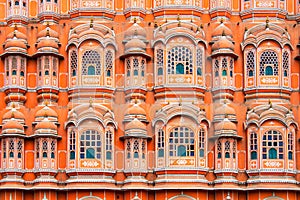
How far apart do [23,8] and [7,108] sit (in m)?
5.29

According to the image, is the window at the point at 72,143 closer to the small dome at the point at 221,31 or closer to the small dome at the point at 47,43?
the small dome at the point at 47,43

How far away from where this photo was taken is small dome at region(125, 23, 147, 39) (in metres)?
41.1

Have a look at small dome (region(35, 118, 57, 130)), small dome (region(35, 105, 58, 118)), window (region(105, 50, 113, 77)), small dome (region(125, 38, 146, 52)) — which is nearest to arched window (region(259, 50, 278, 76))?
small dome (region(125, 38, 146, 52))

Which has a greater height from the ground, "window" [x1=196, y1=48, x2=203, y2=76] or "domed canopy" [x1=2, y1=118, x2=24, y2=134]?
"window" [x1=196, y1=48, x2=203, y2=76]

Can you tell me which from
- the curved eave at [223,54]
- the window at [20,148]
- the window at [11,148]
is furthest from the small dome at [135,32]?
the window at [11,148]

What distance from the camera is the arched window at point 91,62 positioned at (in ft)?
133

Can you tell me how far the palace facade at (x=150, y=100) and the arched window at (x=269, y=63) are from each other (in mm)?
49

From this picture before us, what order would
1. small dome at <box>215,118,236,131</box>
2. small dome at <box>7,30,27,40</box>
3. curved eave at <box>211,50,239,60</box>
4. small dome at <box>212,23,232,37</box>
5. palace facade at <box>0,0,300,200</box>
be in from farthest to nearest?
small dome at <box>7,30,27,40</box> < small dome at <box>212,23,232,37</box> < curved eave at <box>211,50,239,60</box> < small dome at <box>215,118,236,131</box> < palace facade at <box>0,0,300,200</box>

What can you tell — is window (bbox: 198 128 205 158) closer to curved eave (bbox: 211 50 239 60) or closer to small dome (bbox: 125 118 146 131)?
small dome (bbox: 125 118 146 131)

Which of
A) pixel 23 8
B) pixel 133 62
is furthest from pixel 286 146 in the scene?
pixel 23 8

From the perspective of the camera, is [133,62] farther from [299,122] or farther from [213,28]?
[299,122]

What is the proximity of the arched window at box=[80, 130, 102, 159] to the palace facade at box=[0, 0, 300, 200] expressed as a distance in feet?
0.16

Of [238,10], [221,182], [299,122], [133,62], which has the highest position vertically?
[238,10]

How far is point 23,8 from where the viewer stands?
42281mm
